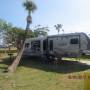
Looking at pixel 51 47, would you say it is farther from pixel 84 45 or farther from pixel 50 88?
pixel 50 88

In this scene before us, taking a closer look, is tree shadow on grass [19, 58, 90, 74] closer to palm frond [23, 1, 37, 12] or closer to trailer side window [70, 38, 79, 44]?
trailer side window [70, 38, 79, 44]

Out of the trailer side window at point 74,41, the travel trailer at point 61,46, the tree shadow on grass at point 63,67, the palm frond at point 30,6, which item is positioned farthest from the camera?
the palm frond at point 30,6

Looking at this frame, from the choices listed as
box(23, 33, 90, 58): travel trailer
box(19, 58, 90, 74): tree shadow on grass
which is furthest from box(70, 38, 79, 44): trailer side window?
box(19, 58, 90, 74): tree shadow on grass

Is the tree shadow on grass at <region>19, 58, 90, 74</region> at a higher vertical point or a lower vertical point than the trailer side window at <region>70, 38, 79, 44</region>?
lower

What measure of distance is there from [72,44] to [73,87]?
10833 mm

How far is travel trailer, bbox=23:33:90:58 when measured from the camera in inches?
864

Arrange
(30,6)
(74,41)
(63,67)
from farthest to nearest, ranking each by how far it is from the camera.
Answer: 1. (30,6)
2. (74,41)
3. (63,67)

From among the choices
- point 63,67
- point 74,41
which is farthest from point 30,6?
point 63,67

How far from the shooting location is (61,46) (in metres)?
24.5

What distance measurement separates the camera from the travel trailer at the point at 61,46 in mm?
21938

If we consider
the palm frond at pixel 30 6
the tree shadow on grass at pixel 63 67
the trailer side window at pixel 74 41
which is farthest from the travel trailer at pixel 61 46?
the palm frond at pixel 30 6

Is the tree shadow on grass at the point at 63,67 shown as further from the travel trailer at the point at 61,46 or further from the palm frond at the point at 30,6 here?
the palm frond at the point at 30,6

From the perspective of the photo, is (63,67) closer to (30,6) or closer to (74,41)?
(74,41)

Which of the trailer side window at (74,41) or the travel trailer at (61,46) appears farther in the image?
the trailer side window at (74,41)
